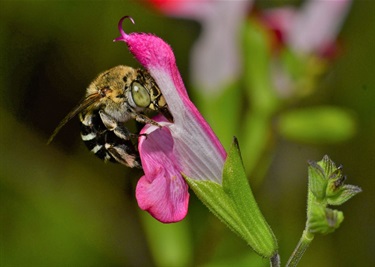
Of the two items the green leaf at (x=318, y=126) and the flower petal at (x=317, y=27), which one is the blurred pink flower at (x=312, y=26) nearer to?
the flower petal at (x=317, y=27)

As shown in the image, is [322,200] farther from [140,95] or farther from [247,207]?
[140,95]

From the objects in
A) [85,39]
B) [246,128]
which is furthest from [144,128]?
[85,39]

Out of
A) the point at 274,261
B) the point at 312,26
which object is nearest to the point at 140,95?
the point at 274,261

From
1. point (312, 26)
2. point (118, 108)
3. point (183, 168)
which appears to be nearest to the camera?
point (183, 168)

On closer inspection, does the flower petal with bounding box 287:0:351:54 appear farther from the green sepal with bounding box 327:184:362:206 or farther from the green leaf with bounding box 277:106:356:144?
the green sepal with bounding box 327:184:362:206

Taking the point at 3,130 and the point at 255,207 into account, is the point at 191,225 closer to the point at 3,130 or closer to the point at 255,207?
the point at 3,130
